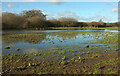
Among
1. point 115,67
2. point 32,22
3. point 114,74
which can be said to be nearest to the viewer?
point 114,74

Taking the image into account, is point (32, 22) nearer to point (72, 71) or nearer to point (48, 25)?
point (48, 25)

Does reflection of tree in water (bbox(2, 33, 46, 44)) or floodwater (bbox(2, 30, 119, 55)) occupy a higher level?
reflection of tree in water (bbox(2, 33, 46, 44))

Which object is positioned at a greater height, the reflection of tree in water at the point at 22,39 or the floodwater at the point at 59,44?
the reflection of tree in water at the point at 22,39

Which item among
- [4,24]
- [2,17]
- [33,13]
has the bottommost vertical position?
[4,24]

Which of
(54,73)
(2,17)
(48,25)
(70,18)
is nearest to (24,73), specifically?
(54,73)

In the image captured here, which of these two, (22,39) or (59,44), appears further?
(22,39)

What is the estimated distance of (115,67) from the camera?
515cm

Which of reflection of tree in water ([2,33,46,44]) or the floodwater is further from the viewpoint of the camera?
reflection of tree in water ([2,33,46,44])

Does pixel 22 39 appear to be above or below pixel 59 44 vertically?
above

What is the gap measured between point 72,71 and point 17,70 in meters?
3.01

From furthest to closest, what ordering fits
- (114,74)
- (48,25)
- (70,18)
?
(70,18) → (48,25) → (114,74)

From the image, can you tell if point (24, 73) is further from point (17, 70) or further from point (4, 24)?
point (4, 24)

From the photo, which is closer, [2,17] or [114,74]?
[114,74]

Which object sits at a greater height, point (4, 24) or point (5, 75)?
point (4, 24)
